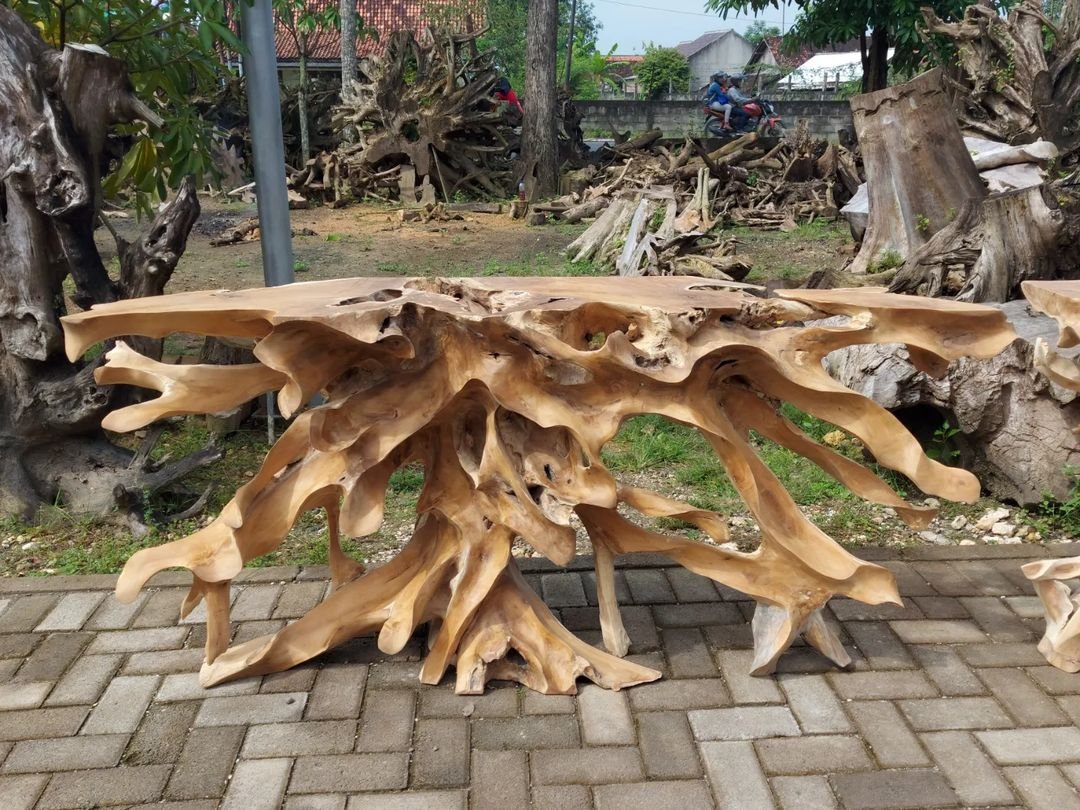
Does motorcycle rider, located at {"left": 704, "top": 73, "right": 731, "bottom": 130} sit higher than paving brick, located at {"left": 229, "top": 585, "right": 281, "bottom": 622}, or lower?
higher

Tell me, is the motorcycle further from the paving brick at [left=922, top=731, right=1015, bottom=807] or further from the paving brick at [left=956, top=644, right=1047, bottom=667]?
the paving brick at [left=922, top=731, right=1015, bottom=807]

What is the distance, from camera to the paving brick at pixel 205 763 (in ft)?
7.84

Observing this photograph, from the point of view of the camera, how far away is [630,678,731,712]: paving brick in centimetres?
274

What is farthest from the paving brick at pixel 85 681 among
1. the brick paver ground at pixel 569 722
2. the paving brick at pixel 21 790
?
the paving brick at pixel 21 790

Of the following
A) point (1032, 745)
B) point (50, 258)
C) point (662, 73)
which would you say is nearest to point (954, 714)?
point (1032, 745)

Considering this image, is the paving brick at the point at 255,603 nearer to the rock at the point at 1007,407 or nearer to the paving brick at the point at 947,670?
the paving brick at the point at 947,670

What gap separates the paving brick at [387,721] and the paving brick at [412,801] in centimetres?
19

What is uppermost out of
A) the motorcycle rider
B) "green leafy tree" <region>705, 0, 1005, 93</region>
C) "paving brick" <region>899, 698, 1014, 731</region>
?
"green leafy tree" <region>705, 0, 1005, 93</region>

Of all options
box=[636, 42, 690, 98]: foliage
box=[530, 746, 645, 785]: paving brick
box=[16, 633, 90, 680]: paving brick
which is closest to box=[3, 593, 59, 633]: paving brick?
box=[16, 633, 90, 680]: paving brick

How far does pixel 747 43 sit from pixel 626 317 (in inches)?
2608

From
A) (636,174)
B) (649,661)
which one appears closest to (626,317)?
(649,661)

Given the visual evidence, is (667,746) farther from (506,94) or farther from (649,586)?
(506,94)

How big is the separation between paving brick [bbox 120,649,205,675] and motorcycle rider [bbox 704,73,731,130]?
1883 centimetres

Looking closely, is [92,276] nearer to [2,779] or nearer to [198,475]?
[198,475]
